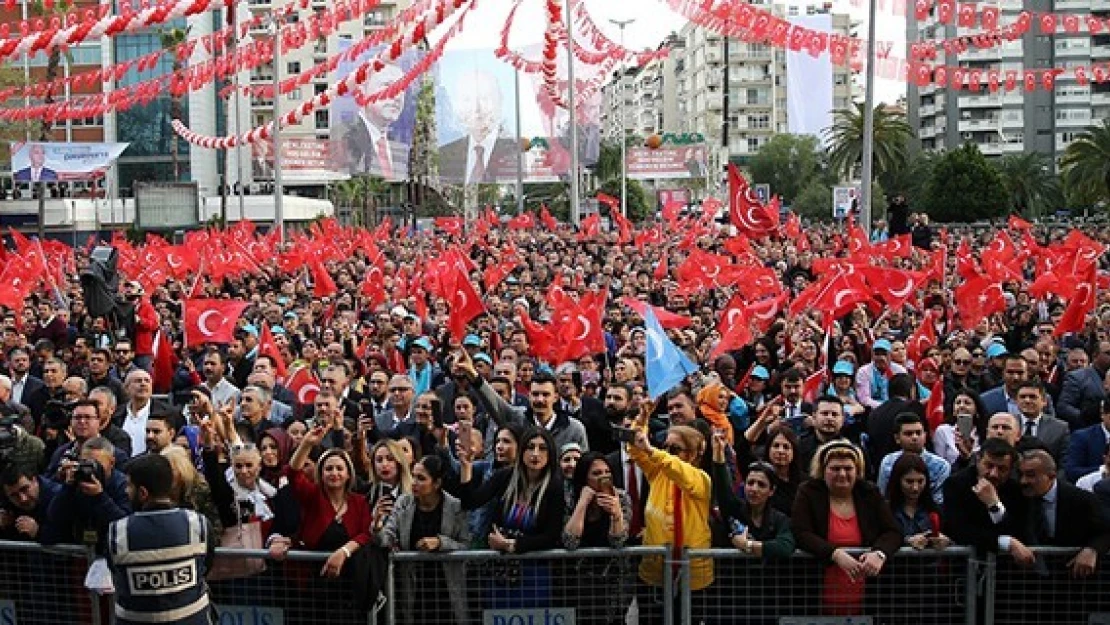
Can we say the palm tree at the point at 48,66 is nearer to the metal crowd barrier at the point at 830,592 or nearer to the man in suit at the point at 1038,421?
the man in suit at the point at 1038,421

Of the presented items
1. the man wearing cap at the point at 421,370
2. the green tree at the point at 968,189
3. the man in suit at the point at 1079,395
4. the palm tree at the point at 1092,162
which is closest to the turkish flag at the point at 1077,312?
the man in suit at the point at 1079,395

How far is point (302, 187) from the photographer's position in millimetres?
99812

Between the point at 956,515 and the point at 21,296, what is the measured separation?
15147 millimetres

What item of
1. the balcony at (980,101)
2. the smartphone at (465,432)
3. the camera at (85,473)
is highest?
the balcony at (980,101)

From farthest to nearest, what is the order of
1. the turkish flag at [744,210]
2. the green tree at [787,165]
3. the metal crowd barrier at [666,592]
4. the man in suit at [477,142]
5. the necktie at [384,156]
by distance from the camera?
the green tree at [787,165] < the man in suit at [477,142] < the necktie at [384,156] < the turkish flag at [744,210] < the metal crowd barrier at [666,592]

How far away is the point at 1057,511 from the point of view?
6.88 m

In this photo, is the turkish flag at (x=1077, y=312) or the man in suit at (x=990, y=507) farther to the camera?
the turkish flag at (x=1077, y=312)

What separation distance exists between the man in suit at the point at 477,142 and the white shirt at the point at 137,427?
4346 cm

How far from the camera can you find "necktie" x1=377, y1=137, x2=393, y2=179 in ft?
151

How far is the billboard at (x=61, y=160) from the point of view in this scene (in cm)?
4522

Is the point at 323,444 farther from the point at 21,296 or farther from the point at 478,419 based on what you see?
the point at 21,296

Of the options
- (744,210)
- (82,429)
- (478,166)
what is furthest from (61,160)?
(82,429)

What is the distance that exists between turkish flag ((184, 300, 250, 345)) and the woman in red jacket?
23.4 ft

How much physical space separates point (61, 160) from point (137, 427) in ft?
127
